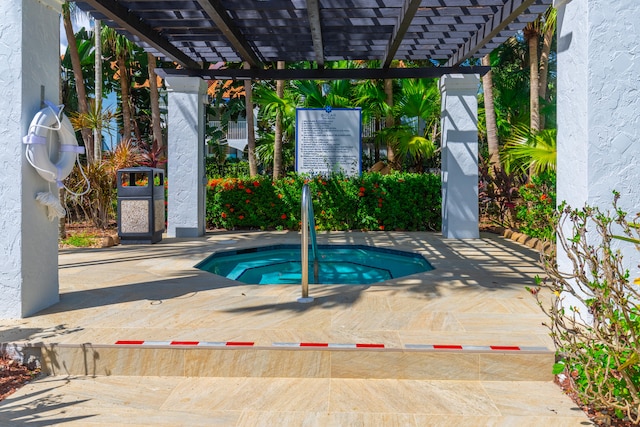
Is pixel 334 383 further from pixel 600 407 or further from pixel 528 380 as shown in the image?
pixel 600 407

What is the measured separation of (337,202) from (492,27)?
4.57 m

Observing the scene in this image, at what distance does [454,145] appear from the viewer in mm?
8953

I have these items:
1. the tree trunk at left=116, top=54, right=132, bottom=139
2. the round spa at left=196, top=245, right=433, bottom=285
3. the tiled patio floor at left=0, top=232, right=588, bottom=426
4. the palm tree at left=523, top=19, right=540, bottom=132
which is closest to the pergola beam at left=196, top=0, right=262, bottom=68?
the round spa at left=196, top=245, right=433, bottom=285

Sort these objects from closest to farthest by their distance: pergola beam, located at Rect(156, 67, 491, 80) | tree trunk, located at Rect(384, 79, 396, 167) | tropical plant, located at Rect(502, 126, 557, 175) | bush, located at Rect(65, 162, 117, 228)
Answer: tropical plant, located at Rect(502, 126, 557, 175) → pergola beam, located at Rect(156, 67, 491, 80) → bush, located at Rect(65, 162, 117, 228) → tree trunk, located at Rect(384, 79, 396, 167)

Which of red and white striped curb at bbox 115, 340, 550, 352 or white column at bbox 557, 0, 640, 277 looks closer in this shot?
red and white striped curb at bbox 115, 340, 550, 352

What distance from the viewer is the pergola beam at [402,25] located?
5.62 meters

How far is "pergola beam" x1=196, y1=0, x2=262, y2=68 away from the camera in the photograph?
5926 mm

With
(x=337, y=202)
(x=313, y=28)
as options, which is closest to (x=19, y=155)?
(x=313, y=28)

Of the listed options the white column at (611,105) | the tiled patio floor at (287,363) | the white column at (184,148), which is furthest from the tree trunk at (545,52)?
the tiled patio floor at (287,363)

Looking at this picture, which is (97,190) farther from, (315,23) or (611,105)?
(611,105)

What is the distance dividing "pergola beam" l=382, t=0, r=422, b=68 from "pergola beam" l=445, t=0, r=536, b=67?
115cm

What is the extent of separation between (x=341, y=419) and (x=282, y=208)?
25.8 feet

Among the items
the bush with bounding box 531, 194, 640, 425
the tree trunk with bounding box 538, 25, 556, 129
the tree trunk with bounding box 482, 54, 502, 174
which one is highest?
the tree trunk with bounding box 538, 25, 556, 129

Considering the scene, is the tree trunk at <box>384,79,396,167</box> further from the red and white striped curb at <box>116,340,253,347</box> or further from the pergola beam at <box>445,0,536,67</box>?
the red and white striped curb at <box>116,340,253,347</box>
